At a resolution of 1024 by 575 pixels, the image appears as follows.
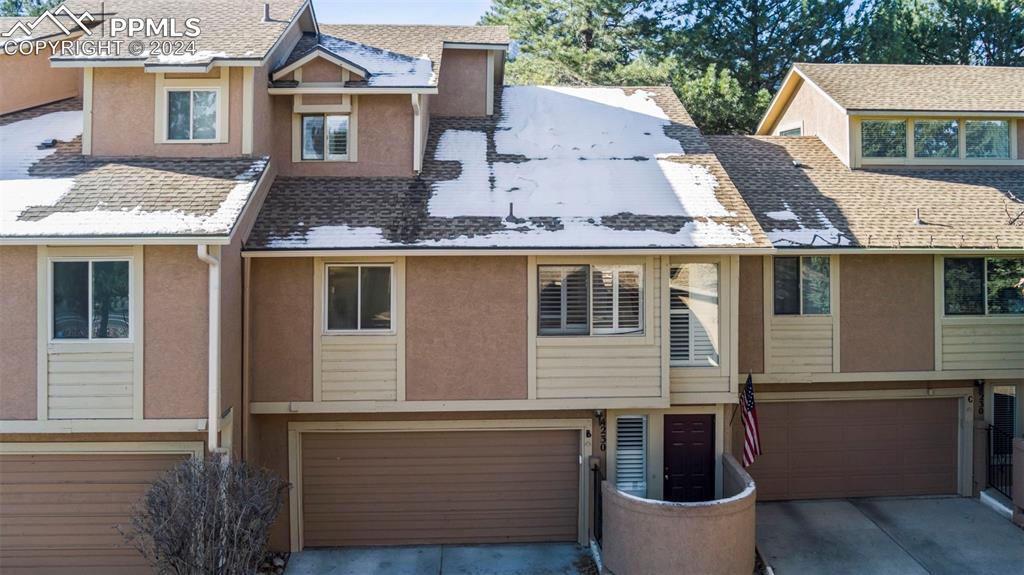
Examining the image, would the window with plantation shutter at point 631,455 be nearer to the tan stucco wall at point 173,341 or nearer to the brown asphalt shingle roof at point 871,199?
the brown asphalt shingle roof at point 871,199

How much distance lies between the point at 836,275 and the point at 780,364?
179 cm

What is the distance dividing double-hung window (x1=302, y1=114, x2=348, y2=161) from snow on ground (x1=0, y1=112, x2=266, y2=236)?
1385mm

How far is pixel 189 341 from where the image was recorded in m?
9.11

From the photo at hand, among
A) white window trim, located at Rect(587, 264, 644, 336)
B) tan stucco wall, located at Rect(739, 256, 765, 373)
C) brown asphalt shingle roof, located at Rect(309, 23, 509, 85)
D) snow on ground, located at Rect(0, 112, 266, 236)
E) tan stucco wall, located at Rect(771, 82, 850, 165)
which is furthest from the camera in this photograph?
tan stucco wall, located at Rect(771, 82, 850, 165)

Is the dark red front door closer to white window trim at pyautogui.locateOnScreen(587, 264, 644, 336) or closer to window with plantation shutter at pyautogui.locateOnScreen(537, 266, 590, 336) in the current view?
white window trim at pyautogui.locateOnScreen(587, 264, 644, 336)

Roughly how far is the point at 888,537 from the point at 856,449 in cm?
188

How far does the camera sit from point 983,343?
12.3 metres

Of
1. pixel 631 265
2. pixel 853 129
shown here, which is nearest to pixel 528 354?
pixel 631 265

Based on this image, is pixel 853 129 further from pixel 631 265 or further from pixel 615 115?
pixel 631 265

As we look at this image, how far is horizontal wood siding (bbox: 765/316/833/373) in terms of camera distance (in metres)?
12.2

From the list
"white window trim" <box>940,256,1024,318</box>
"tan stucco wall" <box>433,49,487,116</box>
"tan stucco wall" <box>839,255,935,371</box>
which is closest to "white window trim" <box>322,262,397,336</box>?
"tan stucco wall" <box>433,49,487,116</box>

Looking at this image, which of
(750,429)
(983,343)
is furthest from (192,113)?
(983,343)

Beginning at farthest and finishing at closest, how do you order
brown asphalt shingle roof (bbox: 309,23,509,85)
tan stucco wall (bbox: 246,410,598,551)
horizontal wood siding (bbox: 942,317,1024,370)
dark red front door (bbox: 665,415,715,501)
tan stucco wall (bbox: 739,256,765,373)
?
brown asphalt shingle roof (bbox: 309,23,509,85) < horizontal wood siding (bbox: 942,317,1024,370) < tan stucco wall (bbox: 739,256,765,373) < dark red front door (bbox: 665,415,715,501) < tan stucco wall (bbox: 246,410,598,551)

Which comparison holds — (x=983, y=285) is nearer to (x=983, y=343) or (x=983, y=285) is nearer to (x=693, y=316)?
(x=983, y=343)
